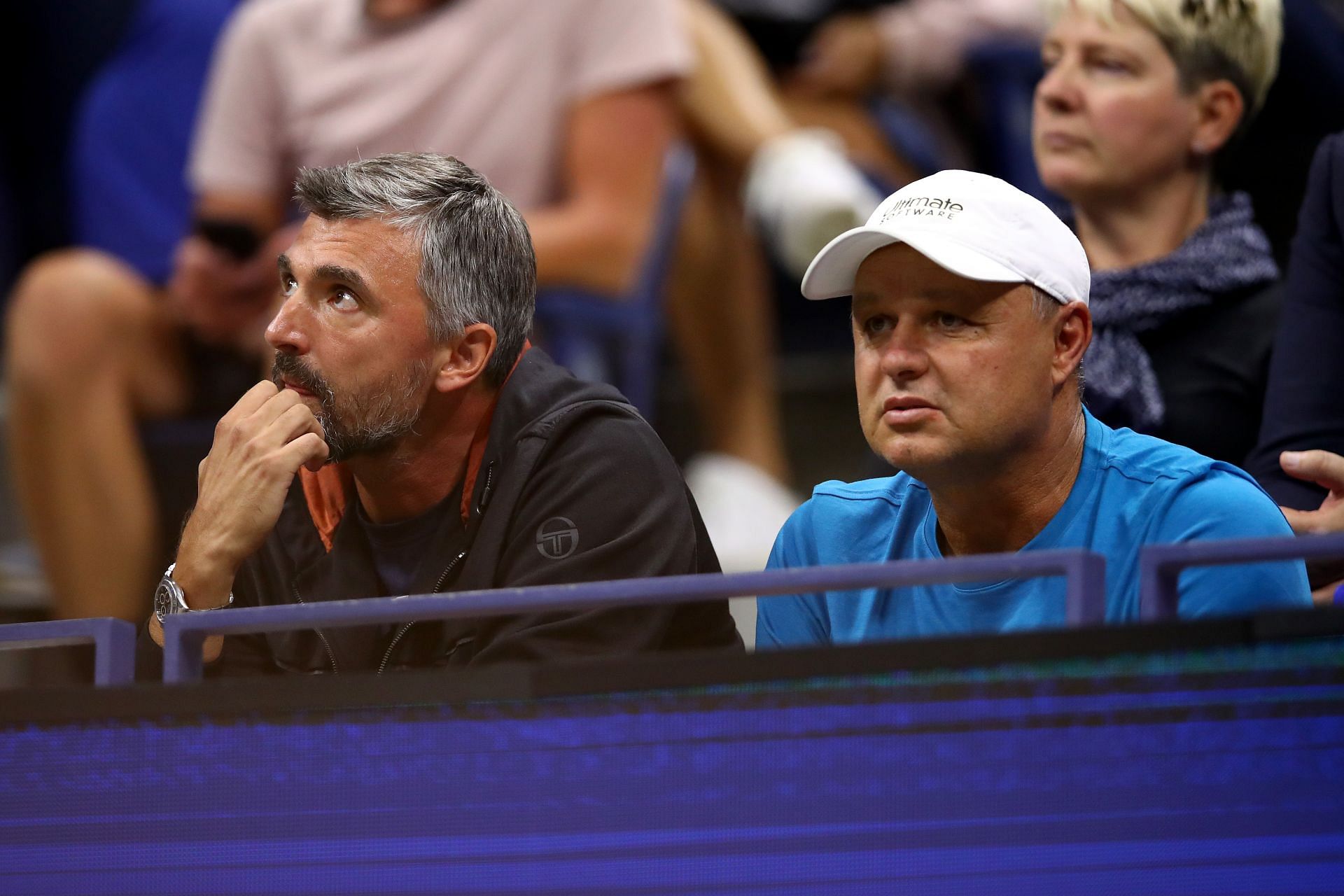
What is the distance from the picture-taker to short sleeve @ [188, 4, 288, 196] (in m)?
3.35

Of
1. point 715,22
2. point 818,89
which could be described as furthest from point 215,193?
point 818,89

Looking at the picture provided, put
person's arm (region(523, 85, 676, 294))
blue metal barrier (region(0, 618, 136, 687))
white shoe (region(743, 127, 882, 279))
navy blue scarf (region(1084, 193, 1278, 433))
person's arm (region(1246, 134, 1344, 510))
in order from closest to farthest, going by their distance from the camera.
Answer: blue metal barrier (region(0, 618, 136, 687)) < person's arm (region(1246, 134, 1344, 510)) < navy blue scarf (region(1084, 193, 1278, 433)) < person's arm (region(523, 85, 676, 294)) < white shoe (region(743, 127, 882, 279))

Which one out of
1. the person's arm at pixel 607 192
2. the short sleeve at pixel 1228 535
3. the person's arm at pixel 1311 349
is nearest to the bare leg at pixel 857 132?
the person's arm at pixel 607 192

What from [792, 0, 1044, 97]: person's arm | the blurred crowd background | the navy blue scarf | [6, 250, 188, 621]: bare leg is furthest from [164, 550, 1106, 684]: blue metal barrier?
[792, 0, 1044, 97]: person's arm

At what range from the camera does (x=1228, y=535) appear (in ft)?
4.55

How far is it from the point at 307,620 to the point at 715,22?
8.45 feet

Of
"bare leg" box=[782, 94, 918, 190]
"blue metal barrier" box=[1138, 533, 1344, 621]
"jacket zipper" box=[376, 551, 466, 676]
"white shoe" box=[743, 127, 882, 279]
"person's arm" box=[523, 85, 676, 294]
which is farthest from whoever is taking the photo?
"bare leg" box=[782, 94, 918, 190]

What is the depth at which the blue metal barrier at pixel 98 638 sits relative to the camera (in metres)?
1.33

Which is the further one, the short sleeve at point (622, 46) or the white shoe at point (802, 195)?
the white shoe at point (802, 195)

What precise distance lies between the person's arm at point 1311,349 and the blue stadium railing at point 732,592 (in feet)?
1.91

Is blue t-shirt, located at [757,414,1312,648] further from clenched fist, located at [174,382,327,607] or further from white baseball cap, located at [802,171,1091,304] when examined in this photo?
clenched fist, located at [174,382,327,607]

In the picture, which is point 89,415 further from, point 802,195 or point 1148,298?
point 1148,298

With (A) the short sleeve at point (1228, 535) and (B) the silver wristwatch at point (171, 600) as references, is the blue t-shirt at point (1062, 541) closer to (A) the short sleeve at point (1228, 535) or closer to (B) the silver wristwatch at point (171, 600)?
(A) the short sleeve at point (1228, 535)

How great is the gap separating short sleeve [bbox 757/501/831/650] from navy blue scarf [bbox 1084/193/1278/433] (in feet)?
1.47
